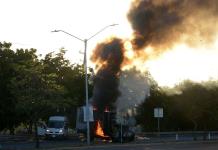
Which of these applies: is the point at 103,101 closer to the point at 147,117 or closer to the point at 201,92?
the point at 201,92

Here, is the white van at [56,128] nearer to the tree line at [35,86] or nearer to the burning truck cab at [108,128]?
the tree line at [35,86]

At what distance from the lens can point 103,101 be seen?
168 feet

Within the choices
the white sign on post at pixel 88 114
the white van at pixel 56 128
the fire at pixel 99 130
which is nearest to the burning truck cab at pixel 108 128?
the fire at pixel 99 130

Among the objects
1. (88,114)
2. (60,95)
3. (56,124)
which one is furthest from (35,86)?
(56,124)

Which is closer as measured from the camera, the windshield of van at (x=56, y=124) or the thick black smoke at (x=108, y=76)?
the thick black smoke at (x=108, y=76)

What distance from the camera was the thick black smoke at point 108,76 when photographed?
47.1m

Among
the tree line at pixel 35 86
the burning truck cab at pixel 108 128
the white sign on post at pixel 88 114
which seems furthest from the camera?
the burning truck cab at pixel 108 128

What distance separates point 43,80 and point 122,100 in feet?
34.1

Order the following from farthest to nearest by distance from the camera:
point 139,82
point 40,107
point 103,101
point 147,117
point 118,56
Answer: point 147,117 → point 139,82 → point 103,101 → point 118,56 → point 40,107

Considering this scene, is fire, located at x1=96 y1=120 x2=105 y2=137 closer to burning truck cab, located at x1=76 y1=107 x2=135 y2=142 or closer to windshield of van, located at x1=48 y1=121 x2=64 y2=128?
burning truck cab, located at x1=76 y1=107 x2=135 y2=142

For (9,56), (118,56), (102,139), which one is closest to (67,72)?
(9,56)

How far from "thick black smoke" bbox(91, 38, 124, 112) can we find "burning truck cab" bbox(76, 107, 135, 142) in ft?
2.72

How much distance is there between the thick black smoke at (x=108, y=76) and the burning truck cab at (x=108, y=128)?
2.72 ft

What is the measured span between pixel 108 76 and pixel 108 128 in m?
4.80
